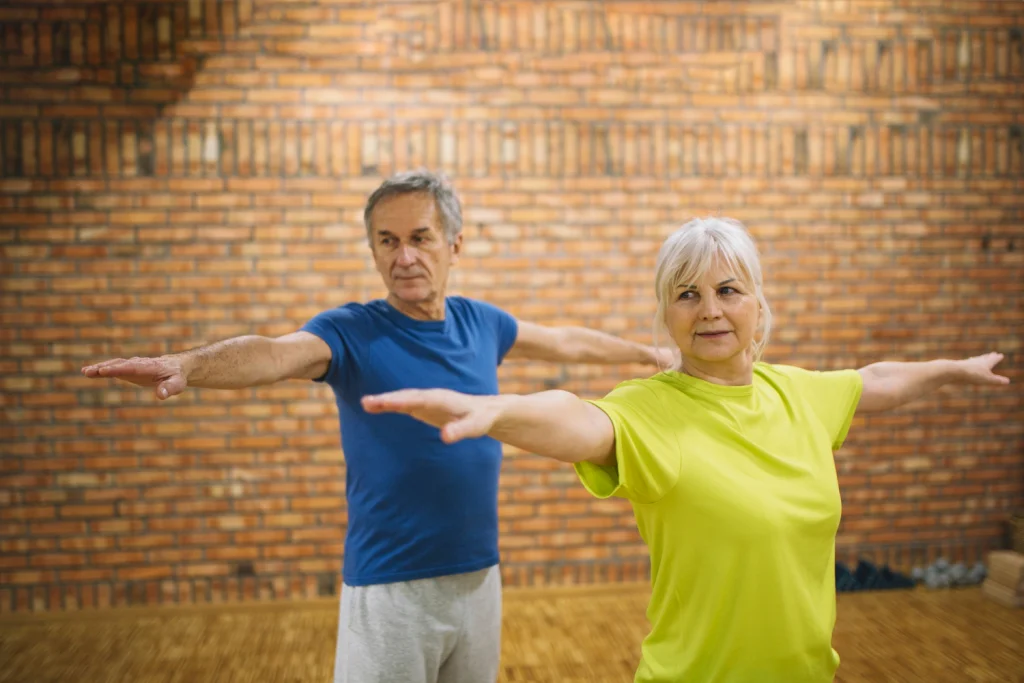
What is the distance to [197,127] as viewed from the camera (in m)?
4.23

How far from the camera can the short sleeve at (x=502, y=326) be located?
250 centimetres

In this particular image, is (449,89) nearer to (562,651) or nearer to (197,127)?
(197,127)

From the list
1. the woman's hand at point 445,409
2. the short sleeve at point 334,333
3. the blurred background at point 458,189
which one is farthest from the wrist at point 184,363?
the blurred background at point 458,189

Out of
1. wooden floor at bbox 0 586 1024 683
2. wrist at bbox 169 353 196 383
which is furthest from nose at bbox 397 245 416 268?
wooden floor at bbox 0 586 1024 683

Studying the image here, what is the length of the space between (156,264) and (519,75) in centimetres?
202

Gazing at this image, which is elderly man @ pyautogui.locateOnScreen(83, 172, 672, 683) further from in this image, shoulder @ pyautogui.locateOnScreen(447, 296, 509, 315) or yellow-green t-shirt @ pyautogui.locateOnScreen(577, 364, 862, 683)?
yellow-green t-shirt @ pyautogui.locateOnScreen(577, 364, 862, 683)

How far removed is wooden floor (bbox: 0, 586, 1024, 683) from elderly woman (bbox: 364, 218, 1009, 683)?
2.09 meters

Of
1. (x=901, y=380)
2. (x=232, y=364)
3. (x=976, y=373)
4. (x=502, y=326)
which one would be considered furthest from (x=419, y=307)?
(x=976, y=373)

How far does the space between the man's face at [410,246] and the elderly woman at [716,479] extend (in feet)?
2.43

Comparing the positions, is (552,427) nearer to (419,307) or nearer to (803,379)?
(803,379)

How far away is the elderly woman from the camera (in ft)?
4.64

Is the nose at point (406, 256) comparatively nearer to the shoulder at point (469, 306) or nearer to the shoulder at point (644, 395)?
the shoulder at point (469, 306)

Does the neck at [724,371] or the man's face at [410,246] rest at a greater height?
the man's face at [410,246]

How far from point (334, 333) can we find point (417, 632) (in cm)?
73
